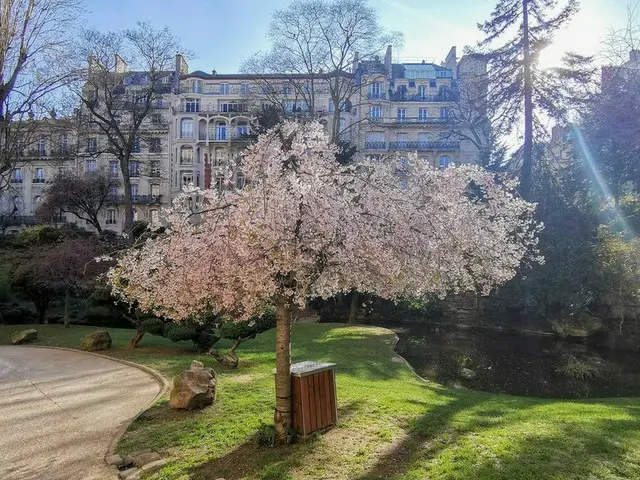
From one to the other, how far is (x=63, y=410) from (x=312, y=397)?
4862mm

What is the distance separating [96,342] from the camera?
13039mm

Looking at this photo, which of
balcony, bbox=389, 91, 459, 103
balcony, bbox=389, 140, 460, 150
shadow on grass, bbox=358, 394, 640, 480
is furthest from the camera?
balcony, bbox=389, 91, 459, 103

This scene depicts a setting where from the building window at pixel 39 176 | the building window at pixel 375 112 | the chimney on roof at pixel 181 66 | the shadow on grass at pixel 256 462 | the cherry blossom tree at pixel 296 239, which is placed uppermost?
the chimney on roof at pixel 181 66

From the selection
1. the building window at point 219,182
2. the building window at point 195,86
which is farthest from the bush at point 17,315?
the building window at point 195,86

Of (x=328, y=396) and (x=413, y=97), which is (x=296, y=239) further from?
(x=413, y=97)

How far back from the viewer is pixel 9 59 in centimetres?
1363

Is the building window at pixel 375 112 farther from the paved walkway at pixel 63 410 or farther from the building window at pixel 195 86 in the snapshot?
the paved walkway at pixel 63 410

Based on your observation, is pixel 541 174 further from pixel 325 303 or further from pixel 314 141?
pixel 314 141

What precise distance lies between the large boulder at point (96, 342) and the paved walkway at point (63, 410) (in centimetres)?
48

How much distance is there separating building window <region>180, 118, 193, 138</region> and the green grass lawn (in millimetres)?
36288

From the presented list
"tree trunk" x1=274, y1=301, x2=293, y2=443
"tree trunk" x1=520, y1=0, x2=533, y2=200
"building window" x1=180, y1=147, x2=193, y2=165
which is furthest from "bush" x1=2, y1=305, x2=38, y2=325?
"building window" x1=180, y1=147, x2=193, y2=165

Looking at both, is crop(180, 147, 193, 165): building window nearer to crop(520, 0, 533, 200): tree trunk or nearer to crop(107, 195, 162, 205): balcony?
crop(107, 195, 162, 205): balcony

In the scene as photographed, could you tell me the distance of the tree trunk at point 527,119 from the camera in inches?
782

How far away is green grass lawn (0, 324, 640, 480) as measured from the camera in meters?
5.07
